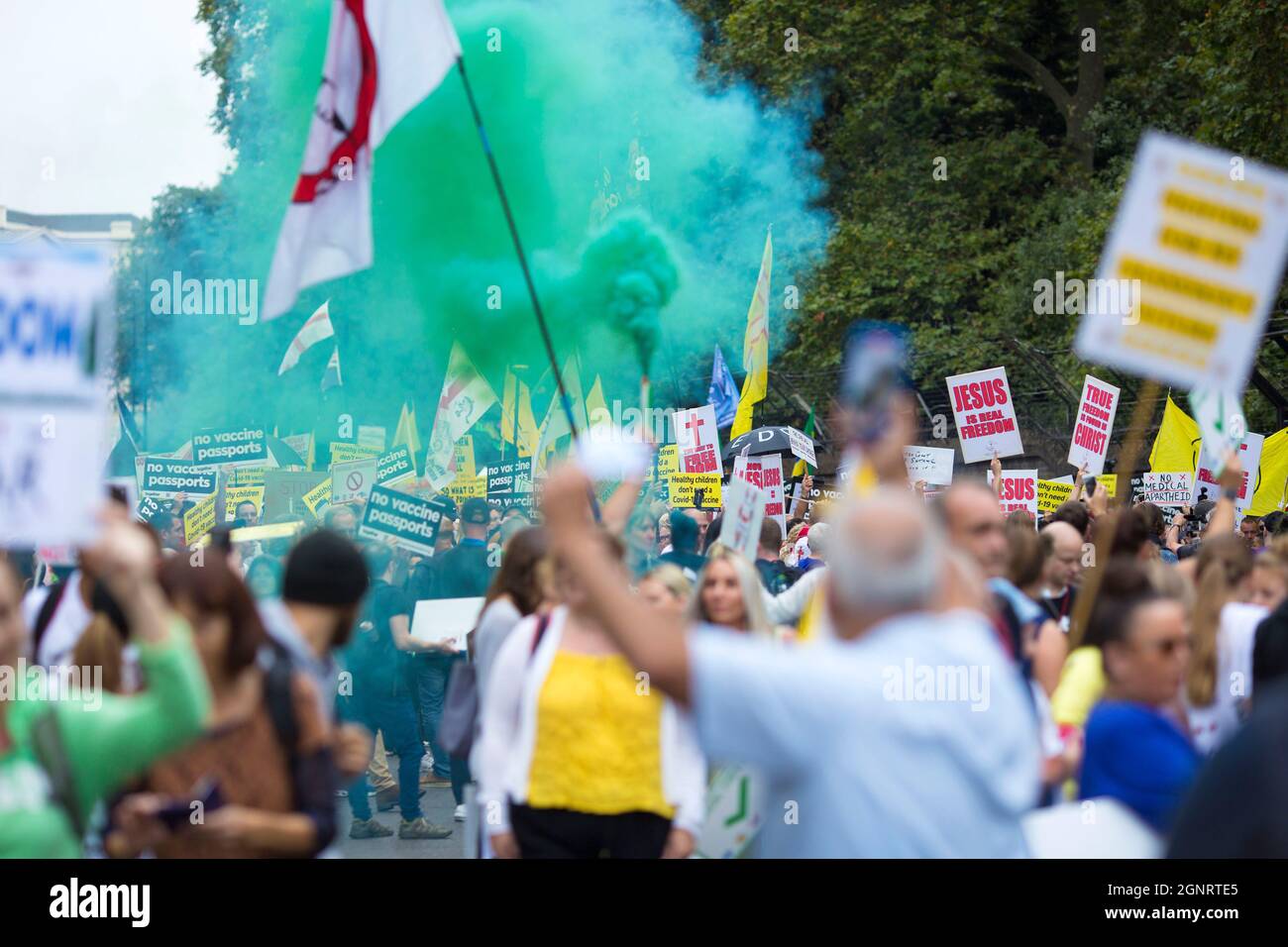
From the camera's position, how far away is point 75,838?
3305 millimetres

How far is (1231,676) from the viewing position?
5668mm

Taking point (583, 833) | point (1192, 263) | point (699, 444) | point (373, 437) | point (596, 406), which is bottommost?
point (583, 833)

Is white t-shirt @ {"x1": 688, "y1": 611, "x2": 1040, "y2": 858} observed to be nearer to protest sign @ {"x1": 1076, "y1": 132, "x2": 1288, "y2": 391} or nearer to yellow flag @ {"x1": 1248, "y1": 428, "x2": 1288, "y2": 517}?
protest sign @ {"x1": 1076, "y1": 132, "x2": 1288, "y2": 391}

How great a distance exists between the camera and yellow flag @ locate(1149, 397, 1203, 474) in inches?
661

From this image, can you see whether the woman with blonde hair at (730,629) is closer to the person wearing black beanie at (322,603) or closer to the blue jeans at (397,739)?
the person wearing black beanie at (322,603)

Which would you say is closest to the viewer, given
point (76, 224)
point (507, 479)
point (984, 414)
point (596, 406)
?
point (984, 414)

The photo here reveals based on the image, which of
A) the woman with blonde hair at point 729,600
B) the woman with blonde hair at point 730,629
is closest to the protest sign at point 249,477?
the woman with blonde hair at point 730,629

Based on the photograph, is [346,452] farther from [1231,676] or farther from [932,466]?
[1231,676]

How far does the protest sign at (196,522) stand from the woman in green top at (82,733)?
12.6 meters

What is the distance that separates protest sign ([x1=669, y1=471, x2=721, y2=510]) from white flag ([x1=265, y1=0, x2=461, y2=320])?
1020 cm

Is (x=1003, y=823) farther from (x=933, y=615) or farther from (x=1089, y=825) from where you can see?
(x=1089, y=825)

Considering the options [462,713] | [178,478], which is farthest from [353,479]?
[462,713]

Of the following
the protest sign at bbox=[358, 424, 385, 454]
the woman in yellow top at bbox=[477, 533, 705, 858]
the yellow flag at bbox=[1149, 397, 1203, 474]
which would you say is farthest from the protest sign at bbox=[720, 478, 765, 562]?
the protest sign at bbox=[358, 424, 385, 454]

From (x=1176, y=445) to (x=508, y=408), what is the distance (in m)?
7.61
